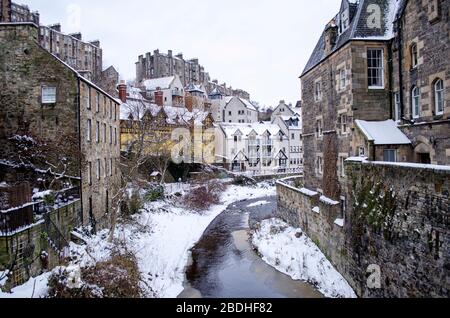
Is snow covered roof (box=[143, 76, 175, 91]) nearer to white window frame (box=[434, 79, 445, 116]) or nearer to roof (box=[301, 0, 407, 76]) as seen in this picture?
roof (box=[301, 0, 407, 76])

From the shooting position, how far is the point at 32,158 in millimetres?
15258

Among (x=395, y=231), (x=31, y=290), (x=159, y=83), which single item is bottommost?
(x=31, y=290)

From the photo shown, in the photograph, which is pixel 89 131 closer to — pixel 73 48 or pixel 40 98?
pixel 40 98

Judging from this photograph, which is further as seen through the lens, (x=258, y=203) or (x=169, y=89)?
(x=169, y=89)

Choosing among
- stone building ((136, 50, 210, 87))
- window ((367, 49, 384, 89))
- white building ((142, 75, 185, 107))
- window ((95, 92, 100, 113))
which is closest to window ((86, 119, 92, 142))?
window ((95, 92, 100, 113))

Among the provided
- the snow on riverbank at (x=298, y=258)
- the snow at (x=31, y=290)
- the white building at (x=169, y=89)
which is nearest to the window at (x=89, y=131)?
the snow at (x=31, y=290)

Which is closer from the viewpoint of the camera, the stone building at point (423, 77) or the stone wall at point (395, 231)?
the stone wall at point (395, 231)

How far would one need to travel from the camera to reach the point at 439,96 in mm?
11844

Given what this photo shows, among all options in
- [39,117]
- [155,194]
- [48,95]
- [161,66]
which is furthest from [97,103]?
[161,66]

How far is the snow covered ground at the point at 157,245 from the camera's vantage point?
10.6 meters

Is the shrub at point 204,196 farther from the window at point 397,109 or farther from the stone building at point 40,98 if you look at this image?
the window at point 397,109

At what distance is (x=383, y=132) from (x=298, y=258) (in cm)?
587

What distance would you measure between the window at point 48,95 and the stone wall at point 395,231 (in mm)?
12133
